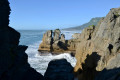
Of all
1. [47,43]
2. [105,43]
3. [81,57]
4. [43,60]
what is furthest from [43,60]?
[105,43]

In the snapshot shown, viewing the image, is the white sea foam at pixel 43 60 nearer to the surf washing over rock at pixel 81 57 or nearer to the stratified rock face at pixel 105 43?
the stratified rock face at pixel 105 43

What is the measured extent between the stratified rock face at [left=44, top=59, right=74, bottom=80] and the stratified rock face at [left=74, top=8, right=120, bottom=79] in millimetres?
7312

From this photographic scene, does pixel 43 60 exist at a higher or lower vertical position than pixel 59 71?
lower

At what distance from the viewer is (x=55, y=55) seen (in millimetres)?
87562

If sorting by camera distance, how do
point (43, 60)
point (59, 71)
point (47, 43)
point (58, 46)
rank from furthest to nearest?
1. point (47, 43)
2. point (58, 46)
3. point (43, 60)
4. point (59, 71)

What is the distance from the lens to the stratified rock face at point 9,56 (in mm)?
19453

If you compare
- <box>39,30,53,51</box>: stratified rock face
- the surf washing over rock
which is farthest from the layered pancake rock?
the surf washing over rock

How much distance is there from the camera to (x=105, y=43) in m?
35.3

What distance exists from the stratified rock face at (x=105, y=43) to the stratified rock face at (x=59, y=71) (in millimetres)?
7312

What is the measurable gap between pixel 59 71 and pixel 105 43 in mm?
13192

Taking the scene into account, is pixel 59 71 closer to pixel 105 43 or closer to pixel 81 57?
pixel 105 43

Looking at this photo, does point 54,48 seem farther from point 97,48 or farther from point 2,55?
point 2,55

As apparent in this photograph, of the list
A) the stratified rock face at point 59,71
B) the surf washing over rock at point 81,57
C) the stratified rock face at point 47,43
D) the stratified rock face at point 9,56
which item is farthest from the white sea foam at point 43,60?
the stratified rock face at point 9,56

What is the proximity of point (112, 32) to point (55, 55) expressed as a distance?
54.4 m
